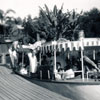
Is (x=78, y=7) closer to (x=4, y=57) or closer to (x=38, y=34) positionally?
(x=38, y=34)

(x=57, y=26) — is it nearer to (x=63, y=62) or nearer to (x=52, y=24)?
(x=52, y=24)

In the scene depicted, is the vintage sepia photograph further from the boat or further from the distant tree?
the distant tree

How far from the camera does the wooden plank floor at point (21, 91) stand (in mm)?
7672

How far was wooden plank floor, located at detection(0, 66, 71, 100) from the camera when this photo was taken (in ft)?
25.2

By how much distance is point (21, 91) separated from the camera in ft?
27.9

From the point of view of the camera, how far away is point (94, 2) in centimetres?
4600

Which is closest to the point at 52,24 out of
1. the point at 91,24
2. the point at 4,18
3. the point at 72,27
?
the point at 72,27

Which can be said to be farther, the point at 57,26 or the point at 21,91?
the point at 57,26

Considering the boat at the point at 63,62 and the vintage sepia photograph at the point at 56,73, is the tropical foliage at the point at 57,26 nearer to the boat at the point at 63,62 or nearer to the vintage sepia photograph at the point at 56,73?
the vintage sepia photograph at the point at 56,73

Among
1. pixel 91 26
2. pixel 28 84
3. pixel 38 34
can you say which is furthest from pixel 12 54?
→ pixel 91 26

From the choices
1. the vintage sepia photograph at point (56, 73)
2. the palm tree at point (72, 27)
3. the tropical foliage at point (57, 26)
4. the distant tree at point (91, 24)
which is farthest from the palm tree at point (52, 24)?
the vintage sepia photograph at point (56, 73)

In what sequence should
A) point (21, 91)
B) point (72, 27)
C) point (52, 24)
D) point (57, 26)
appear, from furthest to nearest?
point (72, 27) < point (57, 26) < point (52, 24) < point (21, 91)

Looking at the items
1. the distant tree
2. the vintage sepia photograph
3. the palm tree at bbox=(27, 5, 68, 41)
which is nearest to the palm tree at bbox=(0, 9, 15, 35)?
the palm tree at bbox=(27, 5, 68, 41)

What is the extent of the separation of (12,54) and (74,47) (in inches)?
238
